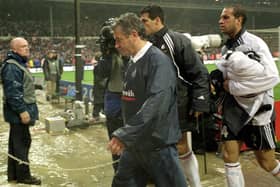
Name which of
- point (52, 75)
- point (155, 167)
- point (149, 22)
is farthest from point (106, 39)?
point (52, 75)

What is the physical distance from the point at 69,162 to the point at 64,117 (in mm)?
2481

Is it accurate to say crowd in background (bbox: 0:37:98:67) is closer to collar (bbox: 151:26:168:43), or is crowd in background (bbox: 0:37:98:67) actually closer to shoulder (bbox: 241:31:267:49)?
collar (bbox: 151:26:168:43)

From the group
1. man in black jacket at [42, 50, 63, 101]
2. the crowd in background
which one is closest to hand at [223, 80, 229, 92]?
man in black jacket at [42, 50, 63, 101]

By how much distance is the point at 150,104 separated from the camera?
2.21 metres

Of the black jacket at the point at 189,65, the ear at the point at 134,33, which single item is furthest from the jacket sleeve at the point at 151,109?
the black jacket at the point at 189,65

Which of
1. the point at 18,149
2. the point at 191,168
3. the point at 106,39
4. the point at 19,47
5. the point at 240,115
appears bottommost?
the point at 18,149

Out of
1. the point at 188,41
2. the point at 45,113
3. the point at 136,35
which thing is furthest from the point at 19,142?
the point at 45,113

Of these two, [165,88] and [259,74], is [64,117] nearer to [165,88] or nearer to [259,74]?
[259,74]

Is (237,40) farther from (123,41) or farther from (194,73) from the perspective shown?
(123,41)

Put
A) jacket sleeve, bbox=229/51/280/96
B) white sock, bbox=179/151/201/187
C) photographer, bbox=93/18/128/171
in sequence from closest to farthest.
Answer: jacket sleeve, bbox=229/51/280/96 < white sock, bbox=179/151/201/187 < photographer, bbox=93/18/128/171

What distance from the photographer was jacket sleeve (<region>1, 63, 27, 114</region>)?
416cm

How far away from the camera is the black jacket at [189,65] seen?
320cm

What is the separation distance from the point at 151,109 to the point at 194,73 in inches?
43.6

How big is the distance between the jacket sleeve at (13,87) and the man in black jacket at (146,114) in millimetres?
2028
